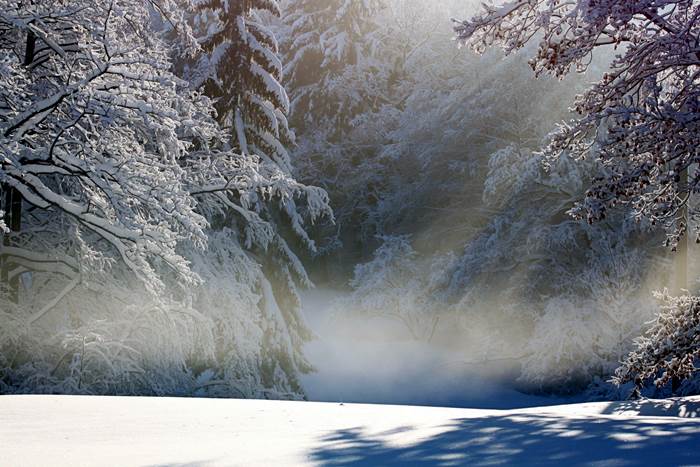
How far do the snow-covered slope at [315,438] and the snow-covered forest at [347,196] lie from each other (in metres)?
3.10

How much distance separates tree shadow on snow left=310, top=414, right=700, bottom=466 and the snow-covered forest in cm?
328

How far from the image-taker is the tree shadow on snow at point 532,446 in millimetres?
3238

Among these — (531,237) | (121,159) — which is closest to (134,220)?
(121,159)

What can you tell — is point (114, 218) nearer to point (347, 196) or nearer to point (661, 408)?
point (661, 408)

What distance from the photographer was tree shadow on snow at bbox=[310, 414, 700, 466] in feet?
10.6

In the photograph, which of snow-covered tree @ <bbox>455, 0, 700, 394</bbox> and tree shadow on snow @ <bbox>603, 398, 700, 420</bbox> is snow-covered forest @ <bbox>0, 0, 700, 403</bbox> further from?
tree shadow on snow @ <bbox>603, 398, 700, 420</bbox>

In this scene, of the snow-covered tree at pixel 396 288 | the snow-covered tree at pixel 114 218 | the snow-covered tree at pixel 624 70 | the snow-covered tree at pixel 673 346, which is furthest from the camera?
the snow-covered tree at pixel 396 288

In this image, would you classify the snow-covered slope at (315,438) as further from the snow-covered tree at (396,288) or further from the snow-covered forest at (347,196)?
the snow-covered tree at (396,288)

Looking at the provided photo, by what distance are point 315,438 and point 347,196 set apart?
24907 millimetres

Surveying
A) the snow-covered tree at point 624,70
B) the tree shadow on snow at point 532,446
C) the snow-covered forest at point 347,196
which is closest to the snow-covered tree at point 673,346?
the snow-covered forest at point 347,196

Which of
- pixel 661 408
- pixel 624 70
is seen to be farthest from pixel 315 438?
pixel 661 408

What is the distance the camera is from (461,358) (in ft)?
72.6

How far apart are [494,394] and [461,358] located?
7.61 feet

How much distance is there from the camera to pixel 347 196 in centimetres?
2873
